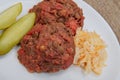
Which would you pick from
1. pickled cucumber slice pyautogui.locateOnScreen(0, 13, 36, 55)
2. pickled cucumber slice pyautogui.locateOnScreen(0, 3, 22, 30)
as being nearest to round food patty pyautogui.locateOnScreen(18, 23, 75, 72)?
pickled cucumber slice pyautogui.locateOnScreen(0, 13, 36, 55)

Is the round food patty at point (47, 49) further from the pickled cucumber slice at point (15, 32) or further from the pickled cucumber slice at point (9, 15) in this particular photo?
the pickled cucumber slice at point (9, 15)

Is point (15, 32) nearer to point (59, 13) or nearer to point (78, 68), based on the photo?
point (59, 13)

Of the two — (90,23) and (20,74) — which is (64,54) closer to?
(20,74)

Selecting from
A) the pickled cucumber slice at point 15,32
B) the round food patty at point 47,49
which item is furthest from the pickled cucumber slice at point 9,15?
the round food patty at point 47,49

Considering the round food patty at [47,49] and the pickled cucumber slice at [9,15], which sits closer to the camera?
the round food patty at [47,49]

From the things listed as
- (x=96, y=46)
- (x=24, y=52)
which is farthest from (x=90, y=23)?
(x=24, y=52)

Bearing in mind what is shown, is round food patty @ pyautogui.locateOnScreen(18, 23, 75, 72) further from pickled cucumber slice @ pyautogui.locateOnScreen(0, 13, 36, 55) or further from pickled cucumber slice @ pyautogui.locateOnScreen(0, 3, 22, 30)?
pickled cucumber slice @ pyautogui.locateOnScreen(0, 3, 22, 30)

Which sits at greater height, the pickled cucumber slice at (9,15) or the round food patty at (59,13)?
the round food patty at (59,13)
